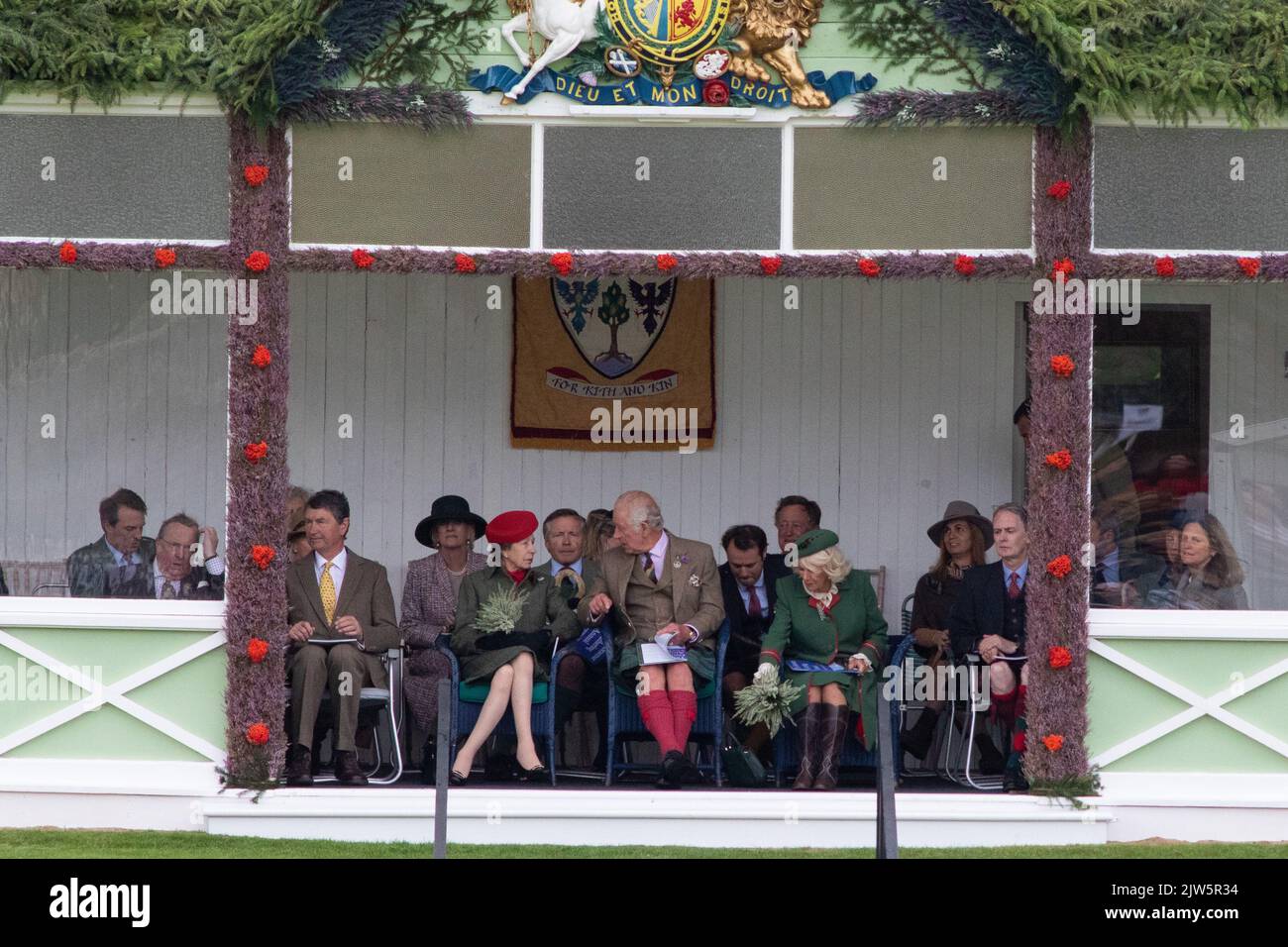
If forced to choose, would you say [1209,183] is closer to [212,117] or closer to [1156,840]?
[1156,840]

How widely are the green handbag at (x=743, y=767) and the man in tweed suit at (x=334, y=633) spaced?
182cm

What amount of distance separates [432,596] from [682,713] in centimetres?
179

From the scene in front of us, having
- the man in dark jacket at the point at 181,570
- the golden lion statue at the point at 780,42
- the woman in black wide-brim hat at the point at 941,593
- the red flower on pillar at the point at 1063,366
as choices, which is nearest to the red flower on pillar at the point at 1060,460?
the red flower on pillar at the point at 1063,366

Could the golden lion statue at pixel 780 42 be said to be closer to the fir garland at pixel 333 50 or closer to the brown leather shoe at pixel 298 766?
the fir garland at pixel 333 50

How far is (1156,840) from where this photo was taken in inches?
→ 339

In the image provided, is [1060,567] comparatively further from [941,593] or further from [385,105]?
[385,105]

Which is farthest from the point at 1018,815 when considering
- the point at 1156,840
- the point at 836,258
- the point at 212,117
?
the point at 212,117

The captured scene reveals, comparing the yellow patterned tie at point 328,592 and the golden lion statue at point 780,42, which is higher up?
the golden lion statue at point 780,42

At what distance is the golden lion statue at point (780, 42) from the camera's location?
848cm

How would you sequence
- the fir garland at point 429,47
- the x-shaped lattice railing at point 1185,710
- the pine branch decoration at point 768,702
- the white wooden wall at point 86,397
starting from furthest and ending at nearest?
the white wooden wall at point 86,397 < the pine branch decoration at point 768,702 < the x-shaped lattice railing at point 1185,710 < the fir garland at point 429,47

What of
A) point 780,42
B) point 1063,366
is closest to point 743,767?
point 1063,366

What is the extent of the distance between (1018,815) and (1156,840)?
0.70 metres

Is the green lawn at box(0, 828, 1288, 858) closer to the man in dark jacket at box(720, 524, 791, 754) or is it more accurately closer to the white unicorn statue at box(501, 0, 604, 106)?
the man in dark jacket at box(720, 524, 791, 754)

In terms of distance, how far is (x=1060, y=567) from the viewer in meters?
8.55
